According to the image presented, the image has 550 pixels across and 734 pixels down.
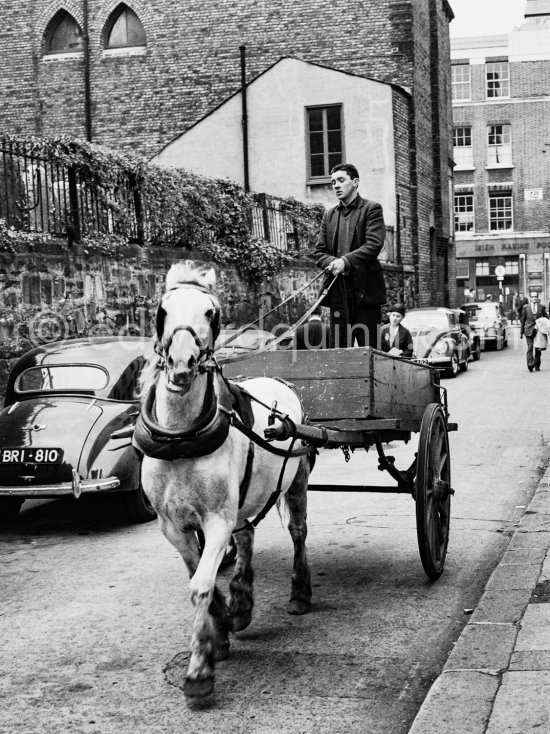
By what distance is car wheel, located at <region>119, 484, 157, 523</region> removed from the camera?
838 cm

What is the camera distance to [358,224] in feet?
23.4

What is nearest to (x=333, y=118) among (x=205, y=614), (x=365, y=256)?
(x=365, y=256)

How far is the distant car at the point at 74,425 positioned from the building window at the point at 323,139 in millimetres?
21352

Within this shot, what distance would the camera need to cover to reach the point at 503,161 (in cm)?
5819

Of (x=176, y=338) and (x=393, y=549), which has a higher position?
(x=176, y=338)

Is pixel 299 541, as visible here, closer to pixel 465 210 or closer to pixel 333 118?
pixel 333 118

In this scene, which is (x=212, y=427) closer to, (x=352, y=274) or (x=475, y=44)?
(x=352, y=274)

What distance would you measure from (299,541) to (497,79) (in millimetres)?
57377

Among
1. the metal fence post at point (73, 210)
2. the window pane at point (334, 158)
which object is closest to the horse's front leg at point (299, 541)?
the metal fence post at point (73, 210)

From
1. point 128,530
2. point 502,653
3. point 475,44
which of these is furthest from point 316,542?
point 475,44

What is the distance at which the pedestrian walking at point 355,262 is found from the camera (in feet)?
23.0

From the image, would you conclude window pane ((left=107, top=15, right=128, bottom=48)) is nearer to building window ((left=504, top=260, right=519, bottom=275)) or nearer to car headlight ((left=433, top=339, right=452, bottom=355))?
car headlight ((left=433, top=339, right=452, bottom=355))

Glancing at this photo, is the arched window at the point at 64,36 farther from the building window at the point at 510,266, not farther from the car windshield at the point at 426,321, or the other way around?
the building window at the point at 510,266

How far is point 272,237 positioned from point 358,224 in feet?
53.7
